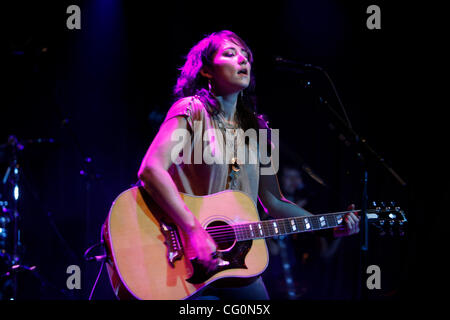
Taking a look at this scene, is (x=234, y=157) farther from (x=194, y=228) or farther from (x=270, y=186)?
(x=194, y=228)

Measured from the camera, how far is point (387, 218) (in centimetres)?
273

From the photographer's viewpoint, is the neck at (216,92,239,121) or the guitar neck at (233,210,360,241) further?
the neck at (216,92,239,121)

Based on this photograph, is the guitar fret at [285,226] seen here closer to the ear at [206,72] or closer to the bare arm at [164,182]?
the bare arm at [164,182]

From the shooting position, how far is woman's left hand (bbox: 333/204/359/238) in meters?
2.73

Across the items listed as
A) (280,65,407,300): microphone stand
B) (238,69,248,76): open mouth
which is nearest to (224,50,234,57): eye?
(238,69,248,76): open mouth

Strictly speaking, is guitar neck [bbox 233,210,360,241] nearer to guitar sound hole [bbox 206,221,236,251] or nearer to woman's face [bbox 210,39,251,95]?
guitar sound hole [bbox 206,221,236,251]

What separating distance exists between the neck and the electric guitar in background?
28.7 inches

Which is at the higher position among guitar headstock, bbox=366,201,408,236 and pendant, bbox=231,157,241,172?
pendant, bbox=231,157,241,172

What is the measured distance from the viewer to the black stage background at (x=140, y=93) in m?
4.39

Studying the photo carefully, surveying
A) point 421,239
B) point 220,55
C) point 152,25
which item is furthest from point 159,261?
point 152,25

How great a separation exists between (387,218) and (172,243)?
1.65 metres

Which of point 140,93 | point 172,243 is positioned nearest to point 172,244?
point 172,243

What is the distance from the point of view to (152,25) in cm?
510

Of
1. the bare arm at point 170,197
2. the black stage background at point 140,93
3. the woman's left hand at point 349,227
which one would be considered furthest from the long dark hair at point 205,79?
the black stage background at point 140,93
